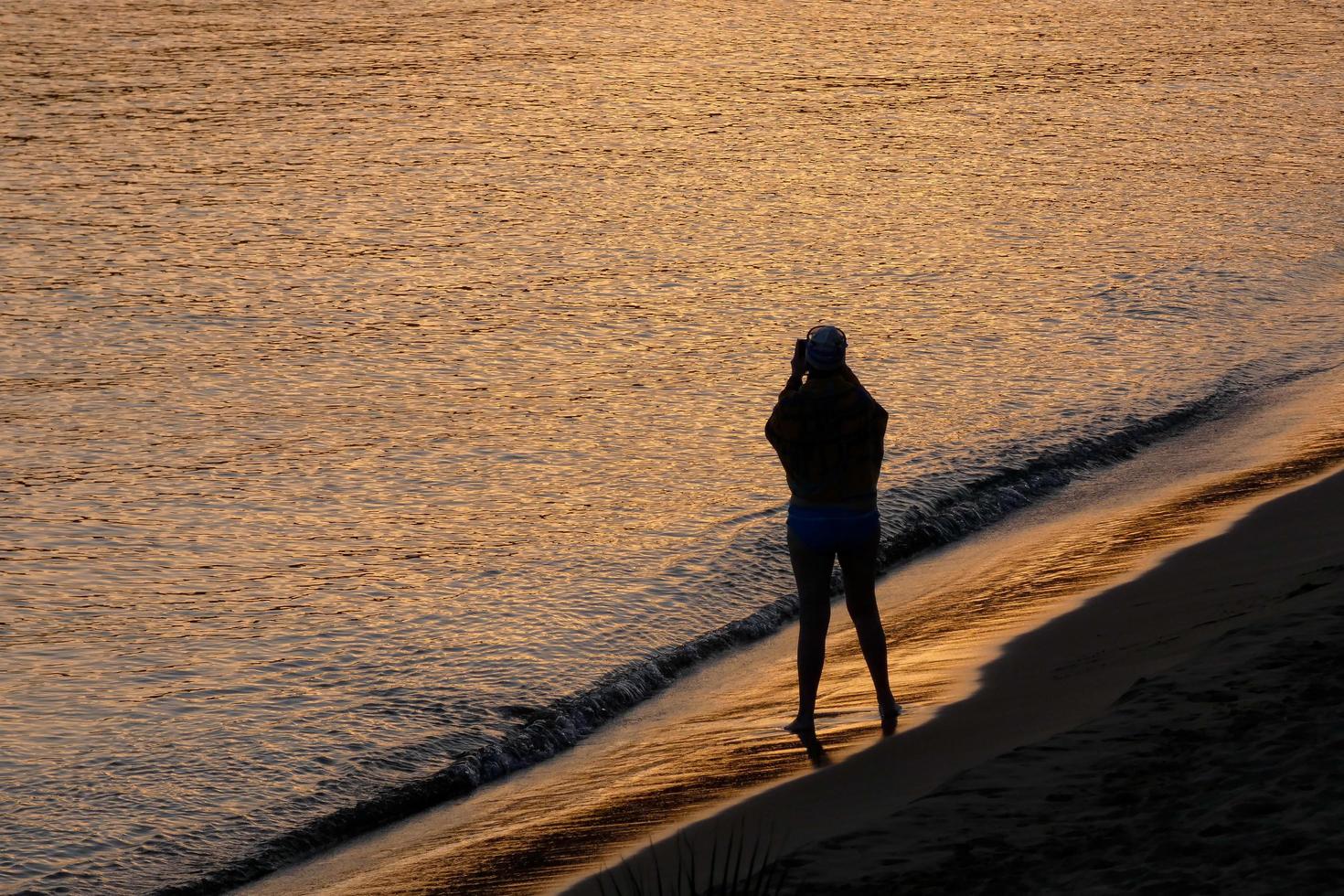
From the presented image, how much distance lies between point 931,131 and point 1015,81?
492 cm

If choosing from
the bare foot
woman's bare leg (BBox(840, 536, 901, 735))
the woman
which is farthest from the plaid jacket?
the bare foot

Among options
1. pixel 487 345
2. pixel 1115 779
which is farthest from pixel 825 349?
pixel 487 345

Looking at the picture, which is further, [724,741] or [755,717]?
[755,717]

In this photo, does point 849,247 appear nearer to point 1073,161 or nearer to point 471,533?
point 1073,161

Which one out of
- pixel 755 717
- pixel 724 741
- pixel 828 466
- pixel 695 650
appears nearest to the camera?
→ pixel 828 466

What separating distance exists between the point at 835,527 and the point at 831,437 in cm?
38

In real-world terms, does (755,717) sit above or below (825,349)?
below

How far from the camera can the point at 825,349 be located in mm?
6926

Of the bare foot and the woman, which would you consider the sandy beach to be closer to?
the bare foot

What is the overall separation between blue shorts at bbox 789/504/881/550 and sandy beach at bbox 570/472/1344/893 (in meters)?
0.92

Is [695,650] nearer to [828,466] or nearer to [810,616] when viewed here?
[810,616]

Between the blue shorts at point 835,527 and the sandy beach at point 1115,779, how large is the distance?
36.4 inches

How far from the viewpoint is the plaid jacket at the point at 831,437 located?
7000 mm

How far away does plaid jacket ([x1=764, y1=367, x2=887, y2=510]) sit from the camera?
700cm
